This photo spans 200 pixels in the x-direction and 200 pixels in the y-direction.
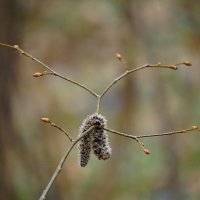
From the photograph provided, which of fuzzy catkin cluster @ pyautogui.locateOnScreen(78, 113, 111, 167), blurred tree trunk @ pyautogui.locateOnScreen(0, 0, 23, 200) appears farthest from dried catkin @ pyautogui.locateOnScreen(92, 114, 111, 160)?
blurred tree trunk @ pyautogui.locateOnScreen(0, 0, 23, 200)

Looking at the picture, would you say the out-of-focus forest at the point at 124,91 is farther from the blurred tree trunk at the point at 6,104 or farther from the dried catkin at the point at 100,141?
the dried catkin at the point at 100,141

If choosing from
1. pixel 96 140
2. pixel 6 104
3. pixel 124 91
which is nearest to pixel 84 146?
pixel 96 140

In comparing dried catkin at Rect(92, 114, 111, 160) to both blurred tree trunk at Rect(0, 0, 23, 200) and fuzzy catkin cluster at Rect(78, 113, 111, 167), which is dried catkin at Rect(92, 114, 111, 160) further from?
blurred tree trunk at Rect(0, 0, 23, 200)

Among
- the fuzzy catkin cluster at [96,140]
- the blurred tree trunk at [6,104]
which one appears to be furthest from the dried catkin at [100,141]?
the blurred tree trunk at [6,104]

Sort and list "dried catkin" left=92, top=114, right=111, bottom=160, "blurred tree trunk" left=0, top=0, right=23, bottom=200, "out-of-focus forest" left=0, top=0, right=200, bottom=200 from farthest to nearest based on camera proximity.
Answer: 1. "out-of-focus forest" left=0, top=0, right=200, bottom=200
2. "blurred tree trunk" left=0, top=0, right=23, bottom=200
3. "dried catkin" left=92, top=114, right=111, bottom=160

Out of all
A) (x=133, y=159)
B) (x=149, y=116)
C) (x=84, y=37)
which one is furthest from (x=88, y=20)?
(x=149, y=116)

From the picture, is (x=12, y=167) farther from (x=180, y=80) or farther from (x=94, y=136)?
(x=94, y=136)

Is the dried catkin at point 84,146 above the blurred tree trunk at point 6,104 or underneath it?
underneath
